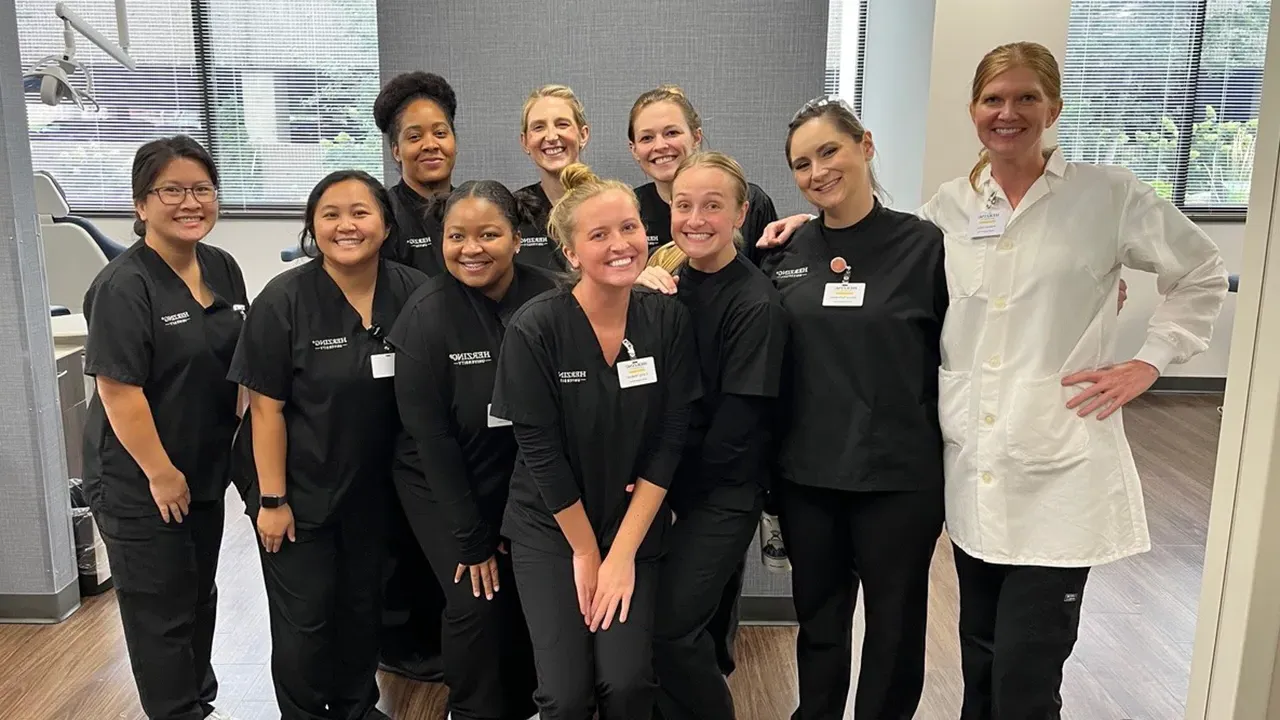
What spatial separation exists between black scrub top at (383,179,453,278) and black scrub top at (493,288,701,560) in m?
0.61

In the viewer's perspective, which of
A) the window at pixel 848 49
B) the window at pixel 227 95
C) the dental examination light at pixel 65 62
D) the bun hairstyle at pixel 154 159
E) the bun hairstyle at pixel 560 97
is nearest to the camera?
the bun hairstyle at pixel 154 159

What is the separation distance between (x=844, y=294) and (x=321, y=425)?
1255mm

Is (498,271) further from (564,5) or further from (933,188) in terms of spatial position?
(933,188)

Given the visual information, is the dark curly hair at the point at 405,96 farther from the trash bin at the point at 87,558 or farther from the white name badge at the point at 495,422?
the trash bin at the point at 87,558

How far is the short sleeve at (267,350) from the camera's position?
2129mm

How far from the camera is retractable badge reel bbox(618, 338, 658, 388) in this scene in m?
1.98

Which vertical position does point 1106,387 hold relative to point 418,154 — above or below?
below

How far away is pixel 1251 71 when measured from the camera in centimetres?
630

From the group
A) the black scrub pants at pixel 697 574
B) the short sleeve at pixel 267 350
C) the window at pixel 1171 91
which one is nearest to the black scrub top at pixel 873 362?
the black scrub pants at pixel 697 574

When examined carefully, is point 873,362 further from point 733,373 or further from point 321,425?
point 321,425

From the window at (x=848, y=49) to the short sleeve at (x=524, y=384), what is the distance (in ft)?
13.7

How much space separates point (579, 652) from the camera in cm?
197

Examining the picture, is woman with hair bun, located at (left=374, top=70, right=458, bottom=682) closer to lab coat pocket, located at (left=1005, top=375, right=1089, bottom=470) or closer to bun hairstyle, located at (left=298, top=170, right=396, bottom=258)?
bun hairstyle, located at (left=298, top=170, right=396, bottom=258)

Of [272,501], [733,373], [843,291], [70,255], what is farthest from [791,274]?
[70,255]
